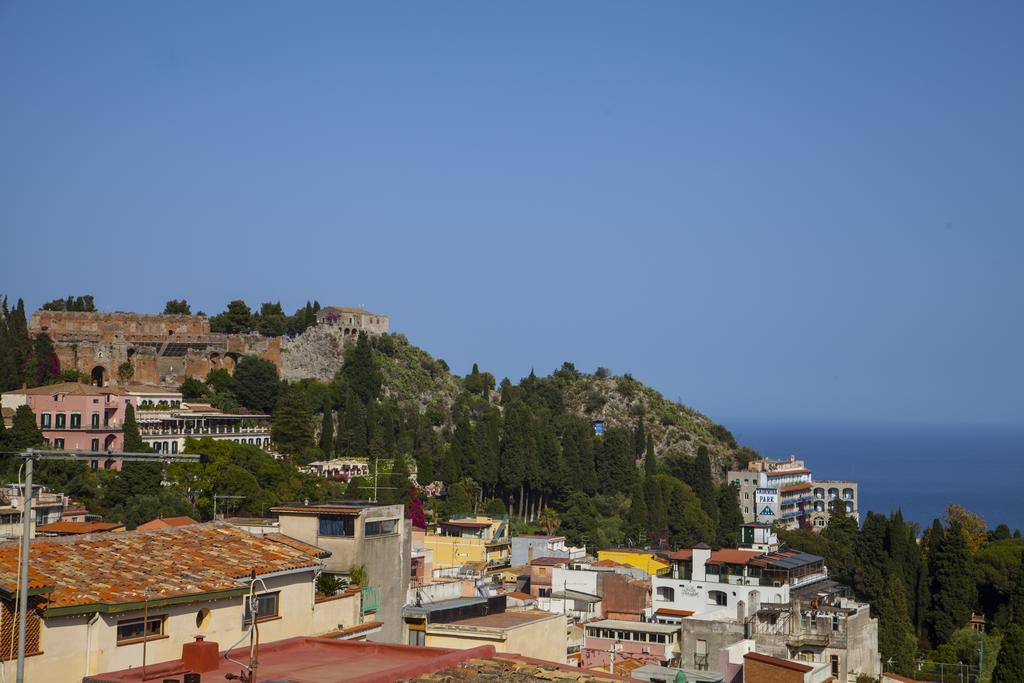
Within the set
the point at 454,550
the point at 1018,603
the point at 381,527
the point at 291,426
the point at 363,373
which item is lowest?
the point at 1018,603

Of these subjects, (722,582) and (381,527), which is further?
(722,582)

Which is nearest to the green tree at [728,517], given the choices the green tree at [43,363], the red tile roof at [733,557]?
the red tile roof at [733,557]

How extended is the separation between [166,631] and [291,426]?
51974mm

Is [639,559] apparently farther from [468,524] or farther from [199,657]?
[199,657]

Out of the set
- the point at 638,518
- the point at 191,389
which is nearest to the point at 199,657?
the point at 638,518

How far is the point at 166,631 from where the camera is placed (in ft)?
39.5

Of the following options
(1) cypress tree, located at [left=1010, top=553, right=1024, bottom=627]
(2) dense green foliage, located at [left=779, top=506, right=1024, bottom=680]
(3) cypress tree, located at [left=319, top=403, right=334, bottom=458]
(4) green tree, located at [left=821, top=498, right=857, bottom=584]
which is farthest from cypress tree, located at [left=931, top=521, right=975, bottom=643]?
(3) cypress tree, located at [left=319, top=403, right=334, bottom=458]

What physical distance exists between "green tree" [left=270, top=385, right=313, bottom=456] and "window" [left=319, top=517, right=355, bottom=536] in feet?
153

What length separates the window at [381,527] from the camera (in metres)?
16.7

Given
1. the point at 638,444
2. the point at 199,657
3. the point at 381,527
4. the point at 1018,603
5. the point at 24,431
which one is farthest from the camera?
the point at 638,444

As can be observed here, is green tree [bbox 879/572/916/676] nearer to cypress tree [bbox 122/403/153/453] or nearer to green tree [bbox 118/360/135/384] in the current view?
cypress tree [bbox 122/403/153/453]

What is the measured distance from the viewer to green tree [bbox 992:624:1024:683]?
3838cm

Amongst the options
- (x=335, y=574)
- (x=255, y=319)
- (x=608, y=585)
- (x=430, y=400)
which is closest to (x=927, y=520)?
(x=430, y=400)

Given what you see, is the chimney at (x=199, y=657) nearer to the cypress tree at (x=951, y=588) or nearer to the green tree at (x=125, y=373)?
the cypress tree at (x=951, y=588)
